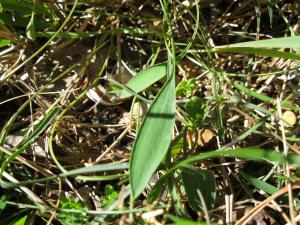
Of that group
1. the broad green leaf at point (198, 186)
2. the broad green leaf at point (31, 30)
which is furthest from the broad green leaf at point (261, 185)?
the broad green leaf at point (31, 30)

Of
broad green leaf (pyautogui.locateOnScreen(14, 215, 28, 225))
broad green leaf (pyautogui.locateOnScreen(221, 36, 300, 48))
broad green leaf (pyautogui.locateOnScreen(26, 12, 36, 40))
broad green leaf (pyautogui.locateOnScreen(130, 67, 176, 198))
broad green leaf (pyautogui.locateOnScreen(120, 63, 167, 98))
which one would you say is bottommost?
broad green leaf (pyautogui.locateOnScreen(14, 215, 28, 225))

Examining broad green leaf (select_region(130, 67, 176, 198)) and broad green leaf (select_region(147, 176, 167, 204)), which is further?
broad green leaf (select_region(147, 176, 167, 204))

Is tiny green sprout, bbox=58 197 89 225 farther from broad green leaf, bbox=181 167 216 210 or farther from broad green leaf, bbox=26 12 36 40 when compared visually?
broad green leaf, bbox=26 12 36 40

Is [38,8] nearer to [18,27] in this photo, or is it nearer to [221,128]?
[18,27]

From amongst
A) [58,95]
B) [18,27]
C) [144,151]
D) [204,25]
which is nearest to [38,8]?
[18,27]

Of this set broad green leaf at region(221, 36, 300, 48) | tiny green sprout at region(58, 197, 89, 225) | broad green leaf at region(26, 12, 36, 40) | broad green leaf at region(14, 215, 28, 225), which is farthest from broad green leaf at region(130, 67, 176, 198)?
broad green leaf at region(26, 12, 36, 40)

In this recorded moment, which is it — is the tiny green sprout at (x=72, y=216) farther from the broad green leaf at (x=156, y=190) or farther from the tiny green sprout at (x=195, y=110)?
the tiny green sprout at (x=195, y=110)

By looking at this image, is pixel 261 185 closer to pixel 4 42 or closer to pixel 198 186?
pixel 198 186
